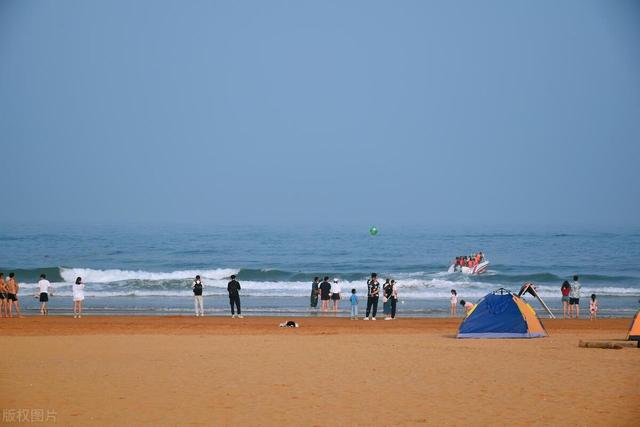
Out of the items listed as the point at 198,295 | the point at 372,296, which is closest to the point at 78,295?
the point at 198,295

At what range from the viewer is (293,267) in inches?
2547

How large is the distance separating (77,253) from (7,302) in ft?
159

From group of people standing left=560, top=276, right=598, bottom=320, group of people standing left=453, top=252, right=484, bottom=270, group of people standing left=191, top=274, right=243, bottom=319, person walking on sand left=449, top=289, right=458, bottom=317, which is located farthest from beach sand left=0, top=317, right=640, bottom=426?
group of people standing left=453, top=252, right=484, bottom=270

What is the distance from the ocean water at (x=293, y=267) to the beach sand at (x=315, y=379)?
11.0 m

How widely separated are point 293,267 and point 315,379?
5015 centimetres

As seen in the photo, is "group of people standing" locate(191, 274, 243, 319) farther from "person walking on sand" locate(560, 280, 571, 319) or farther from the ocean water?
"person walking on sand" locate(560, 280, 571, 319)

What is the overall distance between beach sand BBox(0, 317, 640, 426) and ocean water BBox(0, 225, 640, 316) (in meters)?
11.0

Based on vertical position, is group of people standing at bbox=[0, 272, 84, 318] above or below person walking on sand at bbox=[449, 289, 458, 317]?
above

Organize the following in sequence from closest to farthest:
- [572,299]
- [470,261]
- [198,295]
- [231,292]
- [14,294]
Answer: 1. [14,294]
2. [231,292]
3. [198,295]
4. [572,299]
5. [470,261]

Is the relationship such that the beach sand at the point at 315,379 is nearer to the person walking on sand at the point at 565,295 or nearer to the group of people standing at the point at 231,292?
the group of people standing at the point at 231,292

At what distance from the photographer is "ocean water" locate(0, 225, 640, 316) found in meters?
37.0

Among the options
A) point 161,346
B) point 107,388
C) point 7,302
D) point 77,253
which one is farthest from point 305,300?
point 77,253

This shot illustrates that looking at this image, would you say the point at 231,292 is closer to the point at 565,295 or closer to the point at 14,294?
the point at 14,294

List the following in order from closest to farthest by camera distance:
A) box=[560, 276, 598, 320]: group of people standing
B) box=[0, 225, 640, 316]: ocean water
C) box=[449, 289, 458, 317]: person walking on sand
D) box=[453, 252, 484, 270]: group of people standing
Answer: box=[560, 276, 598, 320]: group of people standing, box=[449, 289, 458, 317]: person walking on sand, box=[0, 225, 640, 316]: ocean water, box=[453, 252, 484, 270]: group of people standing
